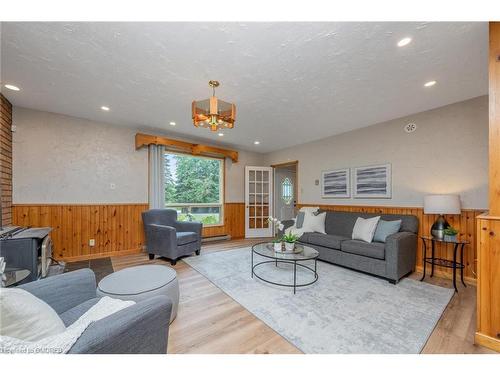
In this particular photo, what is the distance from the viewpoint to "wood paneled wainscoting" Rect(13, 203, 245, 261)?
3.21 meters

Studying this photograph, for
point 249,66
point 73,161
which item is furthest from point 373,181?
point 73,161

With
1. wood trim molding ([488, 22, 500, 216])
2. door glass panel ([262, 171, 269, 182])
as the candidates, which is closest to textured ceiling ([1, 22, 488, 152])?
wood trim molding ([488, 22, 500, 216])

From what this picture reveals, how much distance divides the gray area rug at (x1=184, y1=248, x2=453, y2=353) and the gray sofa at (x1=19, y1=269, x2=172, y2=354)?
1.08m

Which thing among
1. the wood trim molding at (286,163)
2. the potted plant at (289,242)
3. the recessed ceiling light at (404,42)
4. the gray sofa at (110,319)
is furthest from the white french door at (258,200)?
the gray sofa at (110,319)

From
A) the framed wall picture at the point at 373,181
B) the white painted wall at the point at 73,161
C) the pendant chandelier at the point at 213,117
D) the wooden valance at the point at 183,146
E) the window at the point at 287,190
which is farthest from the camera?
the window at the point at 287,190

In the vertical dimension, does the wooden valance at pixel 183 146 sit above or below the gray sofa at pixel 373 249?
above

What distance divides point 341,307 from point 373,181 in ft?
8.17

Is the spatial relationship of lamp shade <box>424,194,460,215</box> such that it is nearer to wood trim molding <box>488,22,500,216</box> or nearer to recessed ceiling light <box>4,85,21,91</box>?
wood trim molding <box>488,22,500,216</box>

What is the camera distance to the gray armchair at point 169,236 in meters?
3.30

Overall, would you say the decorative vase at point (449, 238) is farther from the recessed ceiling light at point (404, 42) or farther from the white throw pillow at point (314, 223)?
the recessed ceiling light at point (404, 42)

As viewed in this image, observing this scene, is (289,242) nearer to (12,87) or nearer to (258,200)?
(258,200)

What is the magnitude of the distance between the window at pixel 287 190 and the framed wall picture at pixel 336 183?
2.05 m
